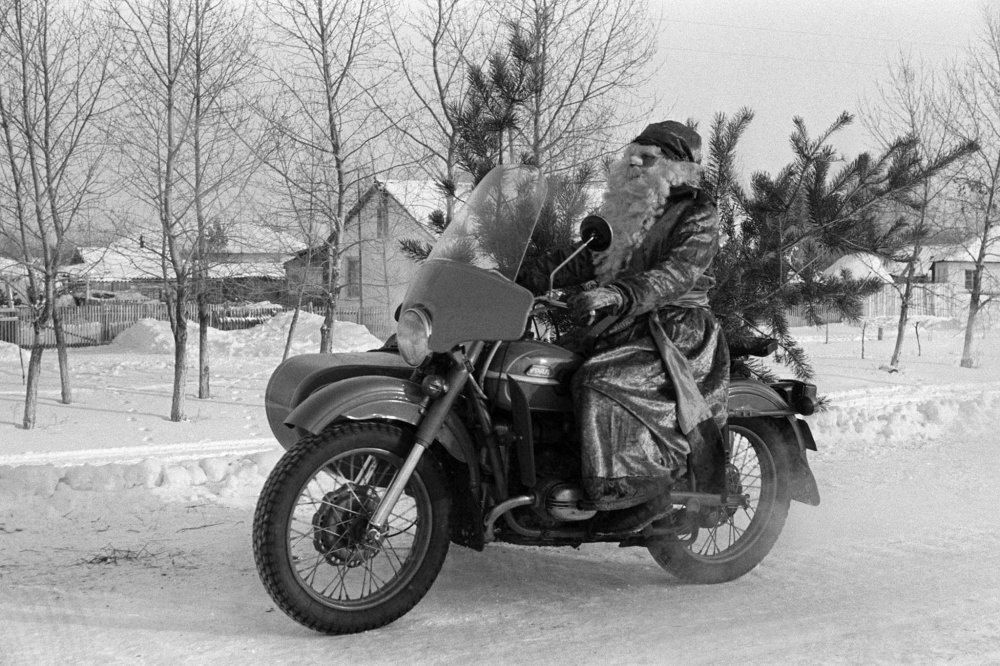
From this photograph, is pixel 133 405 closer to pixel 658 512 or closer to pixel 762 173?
pixel 762 173

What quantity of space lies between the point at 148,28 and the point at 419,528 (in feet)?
35.1

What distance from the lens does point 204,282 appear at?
13641 millimetres

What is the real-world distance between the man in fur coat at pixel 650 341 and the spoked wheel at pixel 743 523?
35cm

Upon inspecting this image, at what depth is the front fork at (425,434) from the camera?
3.80m

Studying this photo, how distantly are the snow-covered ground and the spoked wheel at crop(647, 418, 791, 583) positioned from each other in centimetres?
9

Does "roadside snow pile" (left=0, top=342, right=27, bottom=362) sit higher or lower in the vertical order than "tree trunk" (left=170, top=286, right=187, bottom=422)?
lower

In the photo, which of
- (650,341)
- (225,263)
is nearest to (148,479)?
(650,341)

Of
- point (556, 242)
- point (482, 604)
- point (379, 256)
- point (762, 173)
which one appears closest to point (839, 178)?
point (762, 173)

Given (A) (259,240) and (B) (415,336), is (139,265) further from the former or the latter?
(B) (415,336)

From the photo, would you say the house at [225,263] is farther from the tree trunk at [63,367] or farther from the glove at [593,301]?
the glove at [593,301]

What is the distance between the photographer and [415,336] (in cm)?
390

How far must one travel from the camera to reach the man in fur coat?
414 centimetres

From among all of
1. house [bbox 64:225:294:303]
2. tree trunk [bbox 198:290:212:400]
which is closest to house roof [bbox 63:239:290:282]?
house [bbox 64:225:294:303]

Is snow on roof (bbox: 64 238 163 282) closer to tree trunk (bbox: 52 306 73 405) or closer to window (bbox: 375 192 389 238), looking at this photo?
tree trunk (bbox: 52 306 73 405)
